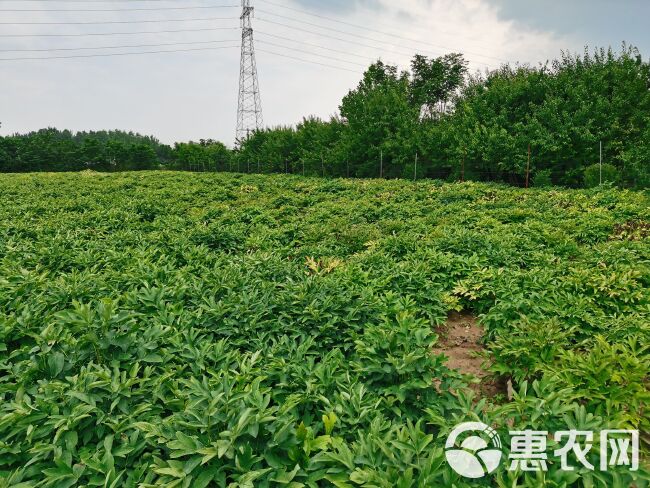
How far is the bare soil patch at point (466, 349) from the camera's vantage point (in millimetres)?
3266

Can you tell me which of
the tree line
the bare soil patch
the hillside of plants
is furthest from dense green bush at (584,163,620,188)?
the bare soil patch

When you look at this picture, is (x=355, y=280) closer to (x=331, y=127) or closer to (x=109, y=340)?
(x=109, y=340)

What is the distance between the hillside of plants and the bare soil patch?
125mm

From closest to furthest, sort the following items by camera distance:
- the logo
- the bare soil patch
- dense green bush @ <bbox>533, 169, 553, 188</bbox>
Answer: the logo < the bare soil patch < dense green bush @ <bbox>533, 169, 553, 188</bbox>

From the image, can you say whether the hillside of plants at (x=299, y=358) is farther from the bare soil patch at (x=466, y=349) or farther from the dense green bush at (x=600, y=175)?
the dense green bush at (x=600, y=175)

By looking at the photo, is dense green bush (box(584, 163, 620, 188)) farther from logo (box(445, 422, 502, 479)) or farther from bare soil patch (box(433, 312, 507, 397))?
logo (box(445, 422, 502, 479))

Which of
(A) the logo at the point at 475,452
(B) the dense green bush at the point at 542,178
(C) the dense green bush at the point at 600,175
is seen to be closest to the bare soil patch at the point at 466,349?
(A) the logo at the point at 475,452

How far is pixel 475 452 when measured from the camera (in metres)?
1.85

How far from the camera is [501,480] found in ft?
5.55

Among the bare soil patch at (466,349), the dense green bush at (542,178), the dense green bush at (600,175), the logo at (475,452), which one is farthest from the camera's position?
the dense green bush at (542,178)

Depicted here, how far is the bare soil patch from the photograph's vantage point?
327cm

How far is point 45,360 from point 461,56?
41045 mm

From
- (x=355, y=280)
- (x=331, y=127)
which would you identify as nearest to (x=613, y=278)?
(x=355, y=280)

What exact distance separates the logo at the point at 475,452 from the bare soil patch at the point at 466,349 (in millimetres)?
1191
